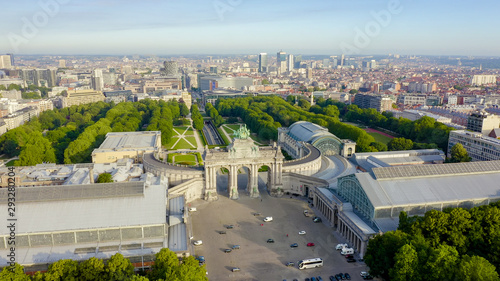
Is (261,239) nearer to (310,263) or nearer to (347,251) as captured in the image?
(310,263)

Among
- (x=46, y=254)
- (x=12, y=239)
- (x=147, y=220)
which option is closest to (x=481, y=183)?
(x=147, y=220)

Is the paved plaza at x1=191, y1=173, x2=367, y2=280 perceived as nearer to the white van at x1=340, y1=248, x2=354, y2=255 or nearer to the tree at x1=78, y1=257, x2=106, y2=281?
the white van at x1=340, y1=248, x2=354, y2=255

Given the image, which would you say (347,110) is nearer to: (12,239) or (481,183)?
(481,183)

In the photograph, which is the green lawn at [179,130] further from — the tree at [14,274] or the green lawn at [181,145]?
the tree at [14,274]

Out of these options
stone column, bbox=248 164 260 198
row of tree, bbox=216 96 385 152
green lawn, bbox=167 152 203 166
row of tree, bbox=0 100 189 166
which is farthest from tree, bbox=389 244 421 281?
row of tree, bbox=0 100 189 166

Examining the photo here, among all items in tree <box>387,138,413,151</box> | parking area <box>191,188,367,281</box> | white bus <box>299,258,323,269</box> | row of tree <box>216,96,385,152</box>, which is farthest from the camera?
row of tree <box>216,96,385,152</box>

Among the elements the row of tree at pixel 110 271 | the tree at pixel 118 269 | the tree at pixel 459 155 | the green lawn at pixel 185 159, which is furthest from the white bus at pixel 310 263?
the tree at pixel 459 155

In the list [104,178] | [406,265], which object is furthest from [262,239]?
[104,178]
